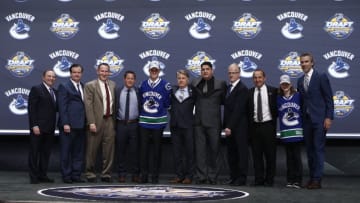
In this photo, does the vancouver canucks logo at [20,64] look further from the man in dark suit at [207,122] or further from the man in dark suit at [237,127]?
the man in dark suit at [237,127]

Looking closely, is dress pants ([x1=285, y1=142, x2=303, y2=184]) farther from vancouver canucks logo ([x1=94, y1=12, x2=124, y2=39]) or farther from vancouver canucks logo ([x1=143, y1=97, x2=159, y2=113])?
vancouver canucks logo ([x1=94, y1=12, x2=124, y2=39])

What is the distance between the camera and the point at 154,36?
845 centimetres

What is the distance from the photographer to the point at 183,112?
293 inches

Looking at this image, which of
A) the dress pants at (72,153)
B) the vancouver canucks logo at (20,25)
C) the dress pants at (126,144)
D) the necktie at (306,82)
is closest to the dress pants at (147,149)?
the dress pants at (126,144)

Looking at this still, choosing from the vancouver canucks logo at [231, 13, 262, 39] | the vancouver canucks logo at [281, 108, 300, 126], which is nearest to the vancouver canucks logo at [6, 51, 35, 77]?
the vancouver canucks logo at [231, 13, 262, 39]

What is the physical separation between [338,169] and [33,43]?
4.39 meters

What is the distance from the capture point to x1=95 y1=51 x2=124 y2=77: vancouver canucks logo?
27.8ft

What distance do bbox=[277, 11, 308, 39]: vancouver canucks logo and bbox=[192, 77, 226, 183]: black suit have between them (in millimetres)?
1344

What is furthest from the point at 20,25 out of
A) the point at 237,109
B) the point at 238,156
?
the point at 238,156

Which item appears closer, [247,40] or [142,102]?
[142,102]

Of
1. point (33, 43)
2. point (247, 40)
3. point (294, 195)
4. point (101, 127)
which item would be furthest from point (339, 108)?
point (33, 43)

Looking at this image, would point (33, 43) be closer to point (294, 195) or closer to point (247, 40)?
point (247, 40)

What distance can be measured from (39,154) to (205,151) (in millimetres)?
1957

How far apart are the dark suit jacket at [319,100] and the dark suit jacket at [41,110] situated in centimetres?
291
